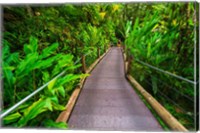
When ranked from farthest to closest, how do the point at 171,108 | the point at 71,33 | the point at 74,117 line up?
1. the point at 71,33
2. the point at 171,108
3. the point at 74,117

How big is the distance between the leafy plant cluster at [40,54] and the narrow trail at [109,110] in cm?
17

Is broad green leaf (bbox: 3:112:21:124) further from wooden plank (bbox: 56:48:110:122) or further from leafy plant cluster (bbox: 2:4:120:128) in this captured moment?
wooden plank (bbox: 56:48:110:122)

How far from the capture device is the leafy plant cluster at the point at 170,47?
2076 millimetres

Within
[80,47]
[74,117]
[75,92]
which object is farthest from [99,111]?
[80,47]

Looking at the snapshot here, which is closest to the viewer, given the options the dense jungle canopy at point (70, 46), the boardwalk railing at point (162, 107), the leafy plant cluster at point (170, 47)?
the boardwalk railing at point (162, 107)

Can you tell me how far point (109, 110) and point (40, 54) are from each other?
2.79ft

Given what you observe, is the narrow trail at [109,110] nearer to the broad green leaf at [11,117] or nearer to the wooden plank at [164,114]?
the wooden plank at [164,114]

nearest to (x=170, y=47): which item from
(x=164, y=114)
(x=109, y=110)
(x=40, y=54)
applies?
(x=164, y=114)

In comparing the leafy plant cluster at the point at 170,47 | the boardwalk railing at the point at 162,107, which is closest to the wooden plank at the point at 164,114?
the boardwalk railing at the point at 162,107

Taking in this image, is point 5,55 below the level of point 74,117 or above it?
above

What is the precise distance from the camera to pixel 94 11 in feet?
7.82

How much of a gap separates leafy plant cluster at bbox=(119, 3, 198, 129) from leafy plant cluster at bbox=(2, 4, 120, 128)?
0.31 m

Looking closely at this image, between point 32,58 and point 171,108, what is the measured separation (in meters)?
1.28

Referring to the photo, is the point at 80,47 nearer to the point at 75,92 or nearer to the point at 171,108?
the point at 75,92
